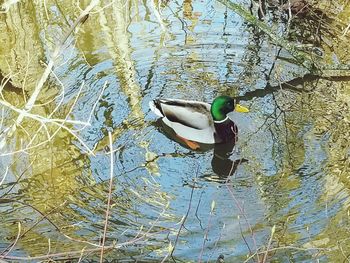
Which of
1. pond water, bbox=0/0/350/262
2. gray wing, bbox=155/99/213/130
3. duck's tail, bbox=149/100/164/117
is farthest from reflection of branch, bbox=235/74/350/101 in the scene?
duck's tail, bbox=149/100/164/117

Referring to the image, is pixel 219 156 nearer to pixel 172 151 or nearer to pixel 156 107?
pixel 172 151

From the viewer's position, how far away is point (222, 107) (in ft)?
23.9

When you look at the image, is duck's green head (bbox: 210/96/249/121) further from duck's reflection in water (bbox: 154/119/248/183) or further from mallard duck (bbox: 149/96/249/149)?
duck's reflection in water (bbox: 154/119/248/183)

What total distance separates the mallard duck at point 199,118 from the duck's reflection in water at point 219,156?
0.04 meters

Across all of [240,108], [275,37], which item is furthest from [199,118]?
[275,37]

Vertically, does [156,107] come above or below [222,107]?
Answer: above

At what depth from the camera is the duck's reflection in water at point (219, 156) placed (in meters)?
6.28

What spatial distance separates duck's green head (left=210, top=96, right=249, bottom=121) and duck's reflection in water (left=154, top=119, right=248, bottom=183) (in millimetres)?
177

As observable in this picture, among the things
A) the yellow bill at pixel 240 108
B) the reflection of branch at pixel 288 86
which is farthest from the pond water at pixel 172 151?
the yellow bill at pixel 240 108

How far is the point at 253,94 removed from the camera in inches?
299

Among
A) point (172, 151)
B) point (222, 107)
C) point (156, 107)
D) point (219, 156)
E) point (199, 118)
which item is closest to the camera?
point (172, 151)

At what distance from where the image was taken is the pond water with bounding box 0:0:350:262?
509cm

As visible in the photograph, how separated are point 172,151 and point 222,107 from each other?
88cm

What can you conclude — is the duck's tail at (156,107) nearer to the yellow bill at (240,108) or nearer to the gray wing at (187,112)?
the gray wing at (187,112)
